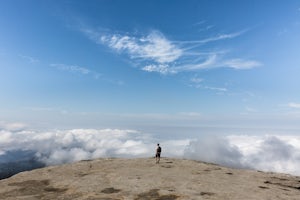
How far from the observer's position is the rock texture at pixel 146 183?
30.8 m

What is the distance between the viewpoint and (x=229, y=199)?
1123 inches

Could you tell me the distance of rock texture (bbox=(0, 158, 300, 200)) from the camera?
30.8 metres

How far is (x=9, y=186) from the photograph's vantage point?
37594 millimetres

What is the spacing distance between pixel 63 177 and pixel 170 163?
55.4 feet

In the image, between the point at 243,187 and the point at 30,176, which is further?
the point at 30,176

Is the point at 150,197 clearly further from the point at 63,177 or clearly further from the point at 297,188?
the point at 297,188

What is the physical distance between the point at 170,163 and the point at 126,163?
7109 millimetres

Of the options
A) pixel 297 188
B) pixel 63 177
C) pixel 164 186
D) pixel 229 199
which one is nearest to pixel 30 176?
pixel 63 177

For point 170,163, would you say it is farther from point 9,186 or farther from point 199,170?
point 9,186

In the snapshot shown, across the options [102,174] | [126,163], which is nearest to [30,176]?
[102,174]

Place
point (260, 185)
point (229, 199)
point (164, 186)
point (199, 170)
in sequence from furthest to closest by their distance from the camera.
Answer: point (199, 170), point (260, 185), point (164, 186), point (229, 199)

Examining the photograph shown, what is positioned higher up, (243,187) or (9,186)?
(243,187)

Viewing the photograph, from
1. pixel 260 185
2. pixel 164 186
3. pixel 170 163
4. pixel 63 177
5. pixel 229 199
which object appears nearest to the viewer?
pixel 229 199

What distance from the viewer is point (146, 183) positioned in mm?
34969
